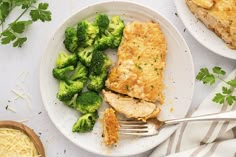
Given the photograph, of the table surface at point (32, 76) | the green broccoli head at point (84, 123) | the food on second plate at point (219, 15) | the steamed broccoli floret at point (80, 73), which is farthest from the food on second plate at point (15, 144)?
the food on second plate at point (219, 15)

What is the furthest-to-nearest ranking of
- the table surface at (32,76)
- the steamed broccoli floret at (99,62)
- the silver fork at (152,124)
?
the table surface at (32,76) → the silver fork at (152,124) → the steamed broccoli floret at (99,62)

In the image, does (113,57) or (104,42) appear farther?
(113,57)

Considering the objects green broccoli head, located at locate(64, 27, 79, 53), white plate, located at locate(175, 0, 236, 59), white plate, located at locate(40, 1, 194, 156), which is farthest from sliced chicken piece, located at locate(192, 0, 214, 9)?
green broccoli head, located at locate(64, 27, 79, 53)

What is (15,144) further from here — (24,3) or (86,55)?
(24,3)

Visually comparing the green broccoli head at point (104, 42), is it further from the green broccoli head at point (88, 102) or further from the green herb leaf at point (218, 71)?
the green herb leaf at point (218, 71)

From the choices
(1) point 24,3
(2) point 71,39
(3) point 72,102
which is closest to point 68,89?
(3) point 72,102

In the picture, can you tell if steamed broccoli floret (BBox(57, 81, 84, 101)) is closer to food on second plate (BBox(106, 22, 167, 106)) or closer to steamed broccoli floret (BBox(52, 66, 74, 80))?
steamed broccoli floret (BBox(52, 66, 74, 80))
